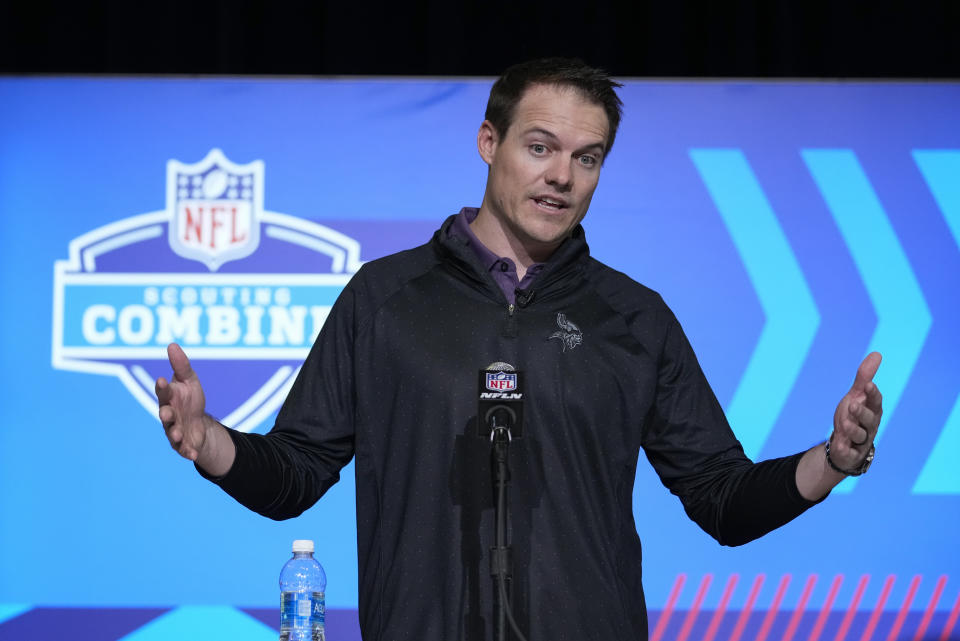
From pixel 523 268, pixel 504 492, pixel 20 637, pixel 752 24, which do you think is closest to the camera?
pixel 504 492

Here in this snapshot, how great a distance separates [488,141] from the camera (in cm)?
205

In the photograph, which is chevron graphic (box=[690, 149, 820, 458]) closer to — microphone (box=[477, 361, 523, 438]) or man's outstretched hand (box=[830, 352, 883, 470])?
man's outstretched hand (box=[830, 352, 883, 470])

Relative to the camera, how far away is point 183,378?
1564 mm

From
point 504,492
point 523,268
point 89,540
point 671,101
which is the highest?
point 671,101

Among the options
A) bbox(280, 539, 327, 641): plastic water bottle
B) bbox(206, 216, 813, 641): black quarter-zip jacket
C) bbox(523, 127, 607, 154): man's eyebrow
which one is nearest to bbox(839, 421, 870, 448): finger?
bbox(206, 216, 813, 641): black quarter-zip jacket

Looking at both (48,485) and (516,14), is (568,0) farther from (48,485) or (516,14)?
(48,485)

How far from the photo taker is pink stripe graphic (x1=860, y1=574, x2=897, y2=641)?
3250mm

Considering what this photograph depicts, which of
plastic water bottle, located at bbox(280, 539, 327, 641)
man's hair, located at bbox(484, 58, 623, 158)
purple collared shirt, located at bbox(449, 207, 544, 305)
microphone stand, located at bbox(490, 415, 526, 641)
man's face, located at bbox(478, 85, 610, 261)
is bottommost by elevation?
plastic water bottle, located at bbox(280, 539, 327, 641)

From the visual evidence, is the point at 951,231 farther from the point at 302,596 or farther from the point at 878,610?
the point at 302,596

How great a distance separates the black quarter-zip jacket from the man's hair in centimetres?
24

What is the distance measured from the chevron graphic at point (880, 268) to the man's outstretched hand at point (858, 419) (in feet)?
5.86

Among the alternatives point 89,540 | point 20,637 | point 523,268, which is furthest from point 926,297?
point 20,637

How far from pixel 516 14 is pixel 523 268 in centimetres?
207

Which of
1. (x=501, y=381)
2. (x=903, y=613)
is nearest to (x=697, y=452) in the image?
(x=501, y=381)
